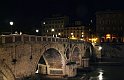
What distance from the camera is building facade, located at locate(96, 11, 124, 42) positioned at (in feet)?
474

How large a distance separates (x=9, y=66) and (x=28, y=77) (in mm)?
5757

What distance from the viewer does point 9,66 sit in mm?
29969

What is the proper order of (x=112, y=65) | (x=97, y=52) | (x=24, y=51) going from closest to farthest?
(x=24, y=51) < (x=112, y=65) < (x=97, y=52)

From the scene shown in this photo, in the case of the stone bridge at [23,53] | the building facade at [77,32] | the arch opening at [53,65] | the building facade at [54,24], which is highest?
the building facade at [54,24]

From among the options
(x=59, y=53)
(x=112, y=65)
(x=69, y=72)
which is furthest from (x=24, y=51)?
(x=112, y=65)

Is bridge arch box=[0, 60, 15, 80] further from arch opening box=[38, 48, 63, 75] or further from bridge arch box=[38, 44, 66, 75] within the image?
arch opening box=[38, 48, 63, 75]

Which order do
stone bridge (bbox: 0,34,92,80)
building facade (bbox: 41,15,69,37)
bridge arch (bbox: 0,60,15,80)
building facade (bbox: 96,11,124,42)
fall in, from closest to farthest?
bridge arch (bbox: 0,60,15,80) → stone bridge (bbox: 0,34,92,80) → building facade (bbox: 96,11,124,42) → building facade (bbox: 41,15,69,37)

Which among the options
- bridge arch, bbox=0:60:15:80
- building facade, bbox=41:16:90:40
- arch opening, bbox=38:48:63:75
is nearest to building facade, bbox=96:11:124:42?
building facade, bbox=41:16:90:40

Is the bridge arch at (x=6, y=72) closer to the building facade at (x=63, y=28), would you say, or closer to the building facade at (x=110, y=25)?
the building facade at (x=63, y=28)

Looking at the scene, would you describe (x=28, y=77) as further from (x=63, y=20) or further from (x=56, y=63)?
(x=63, y=20)

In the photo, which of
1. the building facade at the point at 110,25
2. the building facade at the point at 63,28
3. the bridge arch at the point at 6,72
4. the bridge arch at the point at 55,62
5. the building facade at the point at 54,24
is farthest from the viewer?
the building facade at the point at 54,24

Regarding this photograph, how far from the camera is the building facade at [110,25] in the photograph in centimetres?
14438

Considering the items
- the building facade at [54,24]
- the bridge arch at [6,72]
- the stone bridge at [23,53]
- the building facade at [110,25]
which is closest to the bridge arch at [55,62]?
the stone bridge at [23,53]

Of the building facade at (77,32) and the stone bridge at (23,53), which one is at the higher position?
the building facade at (77,32)
